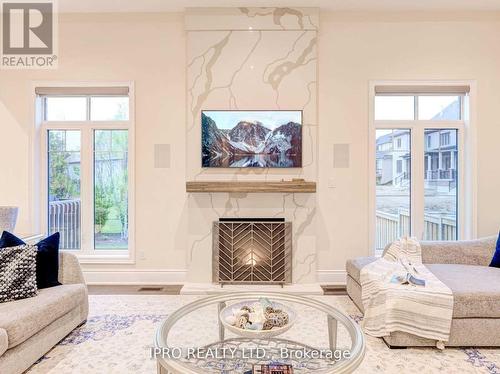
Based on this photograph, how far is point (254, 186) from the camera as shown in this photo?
3756mm

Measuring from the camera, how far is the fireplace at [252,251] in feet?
12.5

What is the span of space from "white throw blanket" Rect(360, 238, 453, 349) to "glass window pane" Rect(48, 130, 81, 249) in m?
3.57

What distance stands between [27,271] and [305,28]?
12.2 feet

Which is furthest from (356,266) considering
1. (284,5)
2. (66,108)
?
(66,108)

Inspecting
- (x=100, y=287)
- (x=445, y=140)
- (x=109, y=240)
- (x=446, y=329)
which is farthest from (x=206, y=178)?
(x=445, y=140)

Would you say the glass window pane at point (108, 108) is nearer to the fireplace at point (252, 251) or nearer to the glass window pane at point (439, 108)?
the fireplace at point (252, 251)

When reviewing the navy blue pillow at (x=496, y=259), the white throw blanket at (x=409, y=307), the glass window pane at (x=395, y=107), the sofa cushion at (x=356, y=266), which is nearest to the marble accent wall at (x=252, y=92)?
the sofa cushion at (x=356, y=266)

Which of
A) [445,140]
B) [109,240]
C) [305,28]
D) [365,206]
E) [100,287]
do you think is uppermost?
[305,28]

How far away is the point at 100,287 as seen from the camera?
3881 millimetres

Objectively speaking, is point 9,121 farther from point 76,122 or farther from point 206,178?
point 206,178

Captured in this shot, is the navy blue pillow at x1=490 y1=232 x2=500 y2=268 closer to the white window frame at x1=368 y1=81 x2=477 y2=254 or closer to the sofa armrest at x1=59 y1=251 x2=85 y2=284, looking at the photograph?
the white window frame at x1=368 y1=81 x2=477 y2=254

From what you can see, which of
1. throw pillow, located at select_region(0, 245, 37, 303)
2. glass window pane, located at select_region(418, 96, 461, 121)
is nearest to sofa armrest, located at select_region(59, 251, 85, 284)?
throw pillow, located at select_region(0, 245, 37, 303)

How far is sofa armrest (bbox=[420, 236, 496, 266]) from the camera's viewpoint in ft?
10.5

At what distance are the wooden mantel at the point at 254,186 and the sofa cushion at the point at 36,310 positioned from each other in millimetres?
1609
